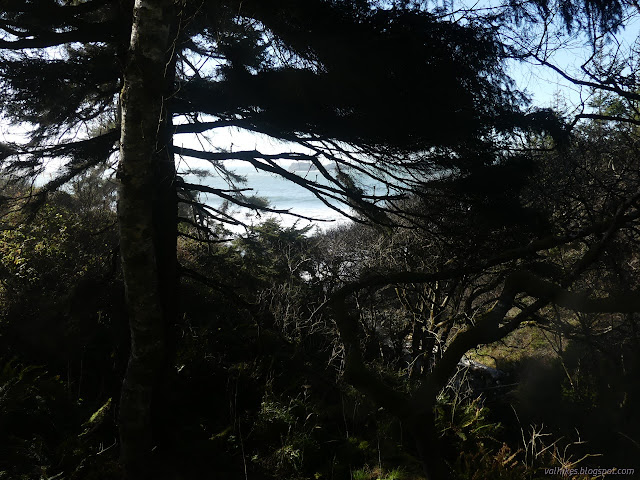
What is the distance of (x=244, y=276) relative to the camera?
33.8 feet

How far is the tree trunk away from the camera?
275 cm

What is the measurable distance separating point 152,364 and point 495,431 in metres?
4.88

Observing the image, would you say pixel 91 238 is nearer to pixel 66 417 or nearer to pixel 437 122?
pixel 66 417

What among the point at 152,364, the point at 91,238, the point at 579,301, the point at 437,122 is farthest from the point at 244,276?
the point at 579,301

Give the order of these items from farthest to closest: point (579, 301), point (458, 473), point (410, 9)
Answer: point (458, 473) → point (410, 9) → point (579, 301)

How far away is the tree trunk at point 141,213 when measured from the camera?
2754 mm

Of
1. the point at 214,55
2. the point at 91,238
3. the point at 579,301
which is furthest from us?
the point at 91,238

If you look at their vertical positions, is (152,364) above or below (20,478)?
above

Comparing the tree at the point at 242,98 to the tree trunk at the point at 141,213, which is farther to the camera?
the tree at the point at 242,98

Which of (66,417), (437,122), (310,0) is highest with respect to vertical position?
(310,0)

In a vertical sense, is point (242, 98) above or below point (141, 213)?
above

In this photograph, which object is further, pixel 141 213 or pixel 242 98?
pixel 242 98

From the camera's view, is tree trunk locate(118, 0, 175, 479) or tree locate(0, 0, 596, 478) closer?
tree trunk locate(118, 0, 175, 479)

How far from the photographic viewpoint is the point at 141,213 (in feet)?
10.5
